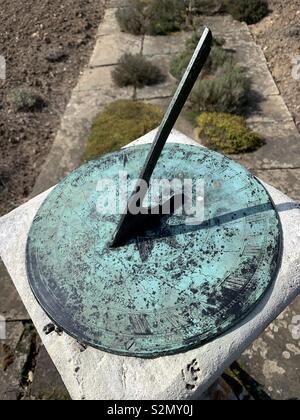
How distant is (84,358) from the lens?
70.2 inches

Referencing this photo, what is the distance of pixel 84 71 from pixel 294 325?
3.85 meters

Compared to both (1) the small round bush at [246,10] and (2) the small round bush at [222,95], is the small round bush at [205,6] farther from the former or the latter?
(2) the small round bush at [222,95]

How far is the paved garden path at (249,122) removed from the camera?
2756 millimetres

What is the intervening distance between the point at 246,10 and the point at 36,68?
284 cm

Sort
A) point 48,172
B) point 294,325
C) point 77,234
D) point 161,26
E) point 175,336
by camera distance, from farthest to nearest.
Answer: point 161,26, point 48,172, point 294,325, point 77,234, point 175,336

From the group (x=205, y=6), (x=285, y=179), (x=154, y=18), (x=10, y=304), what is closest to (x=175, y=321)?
(x=10, y=304)

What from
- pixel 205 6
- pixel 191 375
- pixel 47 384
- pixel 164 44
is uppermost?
pixel 205 6

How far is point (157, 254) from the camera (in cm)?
194

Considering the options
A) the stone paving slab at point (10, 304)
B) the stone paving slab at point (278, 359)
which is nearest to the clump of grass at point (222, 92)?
the stone paving slab at point (278, 359)

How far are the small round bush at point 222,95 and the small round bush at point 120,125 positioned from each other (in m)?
0.40

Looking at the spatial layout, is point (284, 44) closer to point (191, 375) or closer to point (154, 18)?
point (154, 18)

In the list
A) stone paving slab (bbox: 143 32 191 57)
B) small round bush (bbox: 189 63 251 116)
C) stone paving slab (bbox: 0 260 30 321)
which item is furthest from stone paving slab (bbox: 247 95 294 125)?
stone paving slab (bbox: 0 260 30 321)
